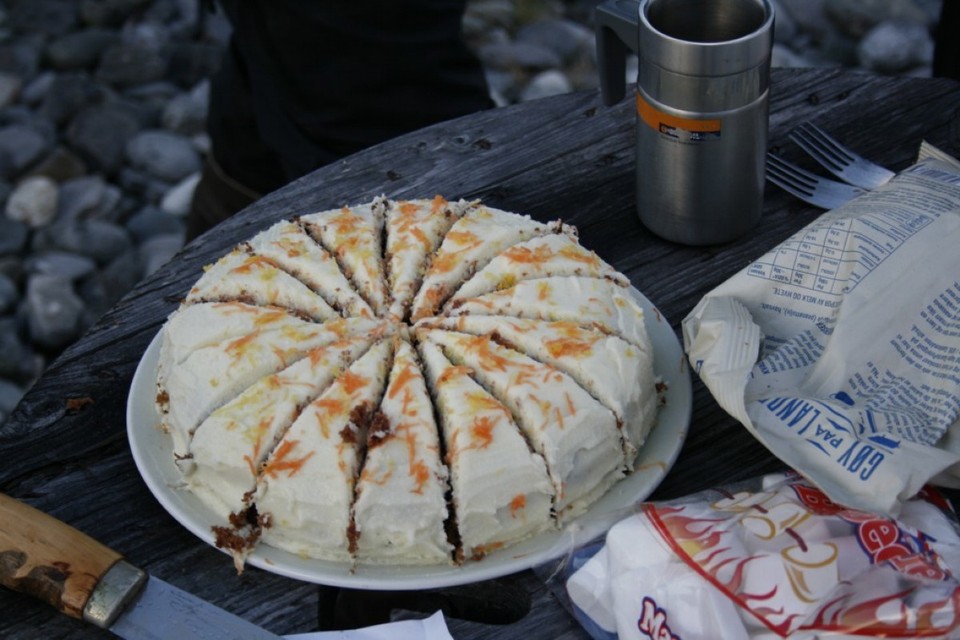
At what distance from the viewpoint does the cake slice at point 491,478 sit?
1.40m

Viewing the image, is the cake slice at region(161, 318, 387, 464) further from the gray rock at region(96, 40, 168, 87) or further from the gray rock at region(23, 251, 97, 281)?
the gray rock at region(96, 40, 168, 87)

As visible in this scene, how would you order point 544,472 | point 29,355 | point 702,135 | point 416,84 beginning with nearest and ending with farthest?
1. point 544,472
2. point 702,135
3. point 416,84
4. point 29,355

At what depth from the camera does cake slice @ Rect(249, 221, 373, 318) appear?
1660 mm

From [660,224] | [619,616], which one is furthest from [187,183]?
[619,616]

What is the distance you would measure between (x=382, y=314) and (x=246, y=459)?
1.02ft

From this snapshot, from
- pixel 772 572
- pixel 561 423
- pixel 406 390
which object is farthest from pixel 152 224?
pixel 772 572

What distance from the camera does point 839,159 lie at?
203 cm

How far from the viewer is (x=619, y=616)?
134 cm

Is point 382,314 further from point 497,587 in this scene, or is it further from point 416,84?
point 416,84

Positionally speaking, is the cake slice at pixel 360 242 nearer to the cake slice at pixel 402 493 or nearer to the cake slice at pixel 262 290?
the cake slice at pixel 262 290

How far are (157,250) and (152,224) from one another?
0.61ft

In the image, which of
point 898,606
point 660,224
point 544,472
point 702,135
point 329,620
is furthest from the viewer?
point 660,224

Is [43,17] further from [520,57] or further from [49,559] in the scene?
[49,559]

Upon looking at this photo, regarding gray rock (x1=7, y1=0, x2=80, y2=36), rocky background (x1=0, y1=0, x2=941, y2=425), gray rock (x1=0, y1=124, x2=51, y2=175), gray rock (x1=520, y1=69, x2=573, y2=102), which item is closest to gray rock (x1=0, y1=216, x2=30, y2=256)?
rocky background (x1=0, y1=0, x2=941, y2=425)
